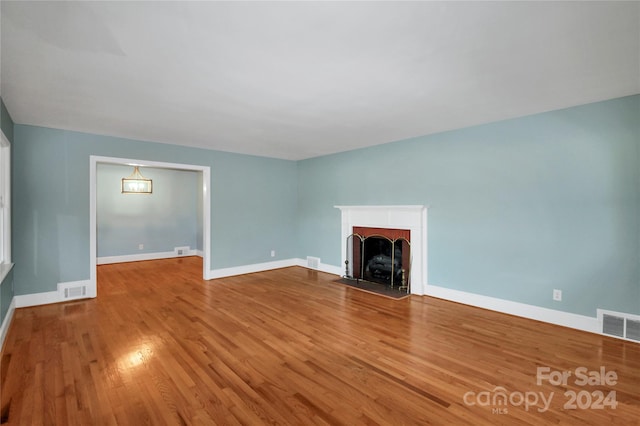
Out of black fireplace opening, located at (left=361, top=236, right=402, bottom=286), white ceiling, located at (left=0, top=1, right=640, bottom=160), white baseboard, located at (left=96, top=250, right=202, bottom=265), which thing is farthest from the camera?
white baseboard, located at (left=96, top=250, right=202, bottom=265)

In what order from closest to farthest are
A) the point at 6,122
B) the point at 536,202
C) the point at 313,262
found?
the point at 6,122, the point at 536,202, the point at 313,262

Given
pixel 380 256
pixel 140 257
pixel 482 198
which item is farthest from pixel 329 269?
pixel 140 257

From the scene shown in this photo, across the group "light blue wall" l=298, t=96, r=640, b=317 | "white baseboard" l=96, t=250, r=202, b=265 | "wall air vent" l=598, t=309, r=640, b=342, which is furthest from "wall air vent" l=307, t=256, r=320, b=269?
"wall air vent" l=598, t=309, r=640, b=342

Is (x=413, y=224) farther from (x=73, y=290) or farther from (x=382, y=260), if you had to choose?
(x=73, y=290)

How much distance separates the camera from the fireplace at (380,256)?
4.71 meters

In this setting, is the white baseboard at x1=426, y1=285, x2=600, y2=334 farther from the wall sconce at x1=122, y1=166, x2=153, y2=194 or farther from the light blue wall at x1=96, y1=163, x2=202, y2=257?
the wall sconce at x1=122, y1=166, x2=153, y2=194

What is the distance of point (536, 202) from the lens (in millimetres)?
3432

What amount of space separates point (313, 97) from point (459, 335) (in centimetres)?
282

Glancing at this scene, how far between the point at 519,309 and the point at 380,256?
83.0 inches

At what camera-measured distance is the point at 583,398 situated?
2.04 metres

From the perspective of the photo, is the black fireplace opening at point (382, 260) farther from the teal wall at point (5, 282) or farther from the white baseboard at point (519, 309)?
the teal wall at point (5, 282)

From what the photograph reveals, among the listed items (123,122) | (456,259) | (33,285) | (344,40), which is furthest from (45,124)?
(456,259)

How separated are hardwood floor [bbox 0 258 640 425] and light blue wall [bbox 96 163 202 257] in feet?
11.9

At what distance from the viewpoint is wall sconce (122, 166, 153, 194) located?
7.16 meters
